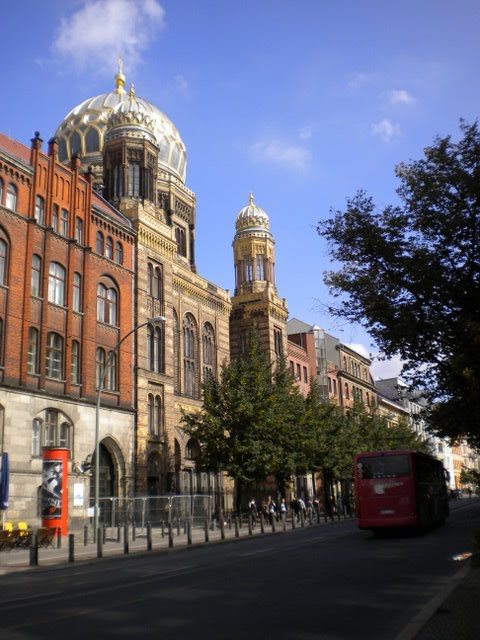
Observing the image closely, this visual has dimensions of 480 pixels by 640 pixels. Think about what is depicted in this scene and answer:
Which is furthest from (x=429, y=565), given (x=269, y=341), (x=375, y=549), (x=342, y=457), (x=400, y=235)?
(x=269, y=341)

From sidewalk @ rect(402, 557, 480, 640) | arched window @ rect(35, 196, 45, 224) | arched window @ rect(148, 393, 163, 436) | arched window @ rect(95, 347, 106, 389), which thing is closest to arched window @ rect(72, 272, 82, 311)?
arched window @ rect(95, 347, 106, 389)

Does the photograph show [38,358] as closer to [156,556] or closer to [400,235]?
[156,556]

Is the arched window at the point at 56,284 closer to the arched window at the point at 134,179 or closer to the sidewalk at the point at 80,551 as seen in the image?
the sidewalk at the point at 80,551

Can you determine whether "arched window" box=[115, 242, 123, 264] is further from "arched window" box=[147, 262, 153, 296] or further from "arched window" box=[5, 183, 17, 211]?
"arched window" box=[5, 183, 17, 211]

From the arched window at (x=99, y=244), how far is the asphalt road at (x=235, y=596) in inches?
865

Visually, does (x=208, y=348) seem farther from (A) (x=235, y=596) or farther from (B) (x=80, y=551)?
(A) (x=235, y=596)

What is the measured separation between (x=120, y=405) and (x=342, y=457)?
21.1m

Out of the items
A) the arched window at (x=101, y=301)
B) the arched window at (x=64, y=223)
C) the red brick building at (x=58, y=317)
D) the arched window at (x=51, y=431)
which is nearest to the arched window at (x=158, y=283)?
the red brick building at (x=58, y=317)

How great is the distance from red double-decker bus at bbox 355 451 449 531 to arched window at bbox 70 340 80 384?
1572 cm

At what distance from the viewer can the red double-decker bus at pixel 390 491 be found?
24891 millimetres

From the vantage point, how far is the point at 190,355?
4891cm

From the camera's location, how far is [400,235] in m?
19.6

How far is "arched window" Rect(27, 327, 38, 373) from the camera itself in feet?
106

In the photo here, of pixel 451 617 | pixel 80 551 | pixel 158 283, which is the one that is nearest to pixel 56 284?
pixel 158 283
